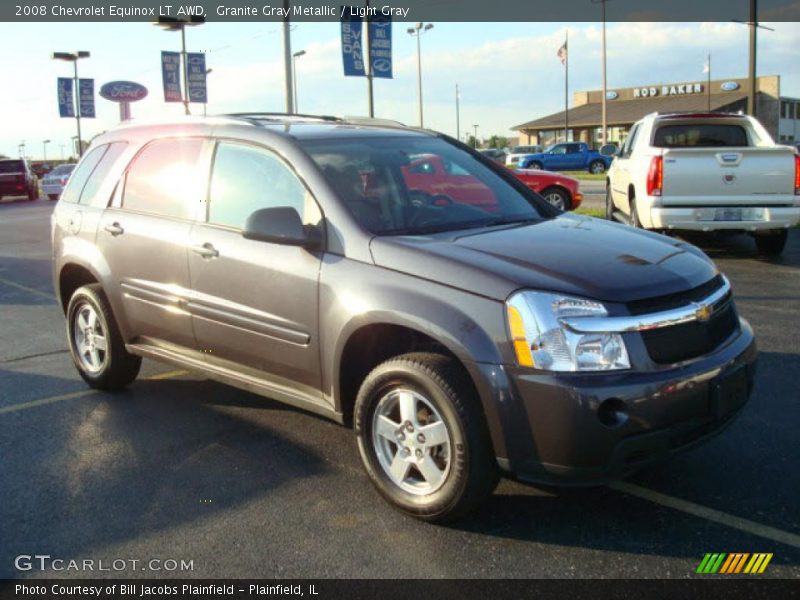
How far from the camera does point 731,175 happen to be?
32.9 feet

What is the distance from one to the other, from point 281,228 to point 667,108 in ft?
229

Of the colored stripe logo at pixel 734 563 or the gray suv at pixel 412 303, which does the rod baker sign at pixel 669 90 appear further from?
the colored stripe logo at pixel 734 563

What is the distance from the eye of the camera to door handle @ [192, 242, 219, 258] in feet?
15.0

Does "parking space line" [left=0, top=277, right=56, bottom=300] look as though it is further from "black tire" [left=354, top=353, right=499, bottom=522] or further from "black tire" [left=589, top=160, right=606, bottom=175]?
"black tire" [left=589, top=160, right=606, bottom=175]

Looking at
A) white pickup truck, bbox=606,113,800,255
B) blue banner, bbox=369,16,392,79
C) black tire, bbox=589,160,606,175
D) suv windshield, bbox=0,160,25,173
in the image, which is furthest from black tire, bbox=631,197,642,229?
black tire, bbox=589,160,606,175

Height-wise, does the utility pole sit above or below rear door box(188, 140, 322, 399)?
above

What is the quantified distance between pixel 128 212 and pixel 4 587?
8.88 ft

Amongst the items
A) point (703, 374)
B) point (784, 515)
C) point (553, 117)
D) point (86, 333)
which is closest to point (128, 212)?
point (86, 333)

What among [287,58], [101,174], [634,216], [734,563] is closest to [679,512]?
[734,563]

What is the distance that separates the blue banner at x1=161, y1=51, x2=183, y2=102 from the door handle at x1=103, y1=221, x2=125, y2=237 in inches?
977

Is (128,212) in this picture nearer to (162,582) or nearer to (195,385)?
(195,385)

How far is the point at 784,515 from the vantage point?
3.61 meters

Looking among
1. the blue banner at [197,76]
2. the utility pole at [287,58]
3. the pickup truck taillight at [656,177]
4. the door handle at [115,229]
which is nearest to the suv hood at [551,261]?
the door handle at [115,229]

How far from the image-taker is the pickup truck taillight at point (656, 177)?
10.1 m
